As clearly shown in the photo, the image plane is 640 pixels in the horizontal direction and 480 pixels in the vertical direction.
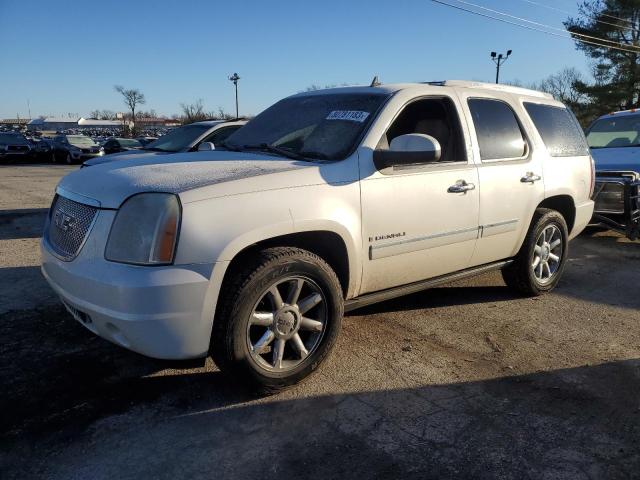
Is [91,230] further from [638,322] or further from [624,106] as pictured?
[624,106]

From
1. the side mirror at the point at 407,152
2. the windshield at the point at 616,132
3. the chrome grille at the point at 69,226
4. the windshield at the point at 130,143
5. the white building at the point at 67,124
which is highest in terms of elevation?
the white building at the point at 67,124

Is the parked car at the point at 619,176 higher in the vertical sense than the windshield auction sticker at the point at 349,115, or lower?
lower

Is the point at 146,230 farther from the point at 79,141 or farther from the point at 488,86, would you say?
the point at 79,141

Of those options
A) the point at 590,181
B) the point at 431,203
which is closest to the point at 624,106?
the point at 590,181

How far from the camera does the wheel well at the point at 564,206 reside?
503 cm

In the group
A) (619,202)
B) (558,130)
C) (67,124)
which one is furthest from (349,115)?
(67,124)

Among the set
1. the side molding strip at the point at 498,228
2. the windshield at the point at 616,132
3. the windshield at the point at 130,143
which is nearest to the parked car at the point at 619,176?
the windshield at the point at 616,132

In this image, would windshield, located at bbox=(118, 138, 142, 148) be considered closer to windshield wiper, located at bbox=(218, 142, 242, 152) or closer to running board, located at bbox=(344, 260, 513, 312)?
windshield wiper, located at bbox=(218, 142, 242, 152)

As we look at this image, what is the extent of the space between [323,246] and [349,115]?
1.02 meters

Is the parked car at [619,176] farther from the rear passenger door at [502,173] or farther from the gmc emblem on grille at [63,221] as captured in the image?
the gmc emblem on grille at [63,221]

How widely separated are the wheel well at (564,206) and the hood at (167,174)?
9.37 ft

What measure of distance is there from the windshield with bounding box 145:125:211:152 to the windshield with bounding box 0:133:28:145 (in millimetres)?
22274

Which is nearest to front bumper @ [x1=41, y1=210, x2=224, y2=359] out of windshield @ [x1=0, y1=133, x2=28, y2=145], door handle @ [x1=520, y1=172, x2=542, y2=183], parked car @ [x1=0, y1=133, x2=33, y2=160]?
door handle @ [x1=520, y1=172, x2=542, y2=183]

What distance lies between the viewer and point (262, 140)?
13.4ft
